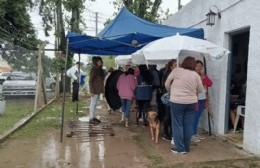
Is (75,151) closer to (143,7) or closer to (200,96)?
(200,96)

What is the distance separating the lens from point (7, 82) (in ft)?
45.6

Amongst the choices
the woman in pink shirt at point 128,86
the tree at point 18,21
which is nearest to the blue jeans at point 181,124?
the woman in pink shirt at point 128,86

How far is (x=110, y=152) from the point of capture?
22.8 ft

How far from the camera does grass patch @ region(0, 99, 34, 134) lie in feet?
31.1

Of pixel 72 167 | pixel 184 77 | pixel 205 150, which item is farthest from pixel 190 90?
Result: pixel 72 167

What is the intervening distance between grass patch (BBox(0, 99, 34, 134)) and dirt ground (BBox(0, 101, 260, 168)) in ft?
4.30

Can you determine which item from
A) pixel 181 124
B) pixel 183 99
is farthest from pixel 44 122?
pixel 183 99

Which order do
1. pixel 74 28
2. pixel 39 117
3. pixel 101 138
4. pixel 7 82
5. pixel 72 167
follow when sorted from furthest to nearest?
pixel 74 28
pixel 7 82
pixel 39 117
pixel 101 138
pixel 72 167

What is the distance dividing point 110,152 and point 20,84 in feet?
25.5

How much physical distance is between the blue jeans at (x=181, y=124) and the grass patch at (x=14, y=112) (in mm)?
4056

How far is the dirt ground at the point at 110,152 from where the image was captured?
6.20m

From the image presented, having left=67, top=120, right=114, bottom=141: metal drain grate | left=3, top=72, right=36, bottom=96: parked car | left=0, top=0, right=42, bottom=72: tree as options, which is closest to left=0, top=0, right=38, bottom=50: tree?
left=0, top=0, right=42, bottom=72: tree

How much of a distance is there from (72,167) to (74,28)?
15.1 metres

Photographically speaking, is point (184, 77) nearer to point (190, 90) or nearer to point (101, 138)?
point (190, 90)
